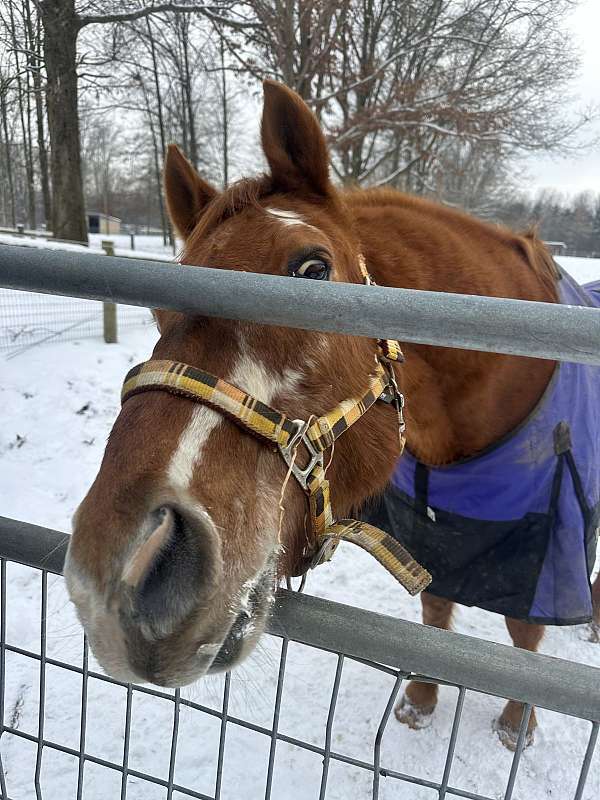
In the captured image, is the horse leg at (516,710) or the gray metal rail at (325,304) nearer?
the gray metal rail at (325,304)

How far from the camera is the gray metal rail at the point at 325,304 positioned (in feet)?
2.48

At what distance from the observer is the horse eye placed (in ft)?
4.22

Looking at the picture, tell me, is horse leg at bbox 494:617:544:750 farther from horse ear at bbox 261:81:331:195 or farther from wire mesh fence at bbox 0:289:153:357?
wire mesh fence at bbox 0:289:153:357

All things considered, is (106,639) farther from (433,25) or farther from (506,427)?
(433,25)

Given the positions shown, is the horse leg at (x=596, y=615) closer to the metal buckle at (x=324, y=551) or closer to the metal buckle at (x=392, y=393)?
the metal buckle at (x=392, y=393)

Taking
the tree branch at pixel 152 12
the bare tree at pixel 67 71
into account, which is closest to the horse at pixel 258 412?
the tree branch at pixel 152 12

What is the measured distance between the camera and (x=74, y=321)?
7.72 meters

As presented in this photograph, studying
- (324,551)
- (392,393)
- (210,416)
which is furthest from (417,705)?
(210,416)

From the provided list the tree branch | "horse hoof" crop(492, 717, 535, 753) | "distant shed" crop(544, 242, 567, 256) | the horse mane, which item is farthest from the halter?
the tree branch

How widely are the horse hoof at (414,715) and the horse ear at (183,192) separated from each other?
2485 mm

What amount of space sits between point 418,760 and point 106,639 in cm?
221

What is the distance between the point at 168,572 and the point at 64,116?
10.7 metres

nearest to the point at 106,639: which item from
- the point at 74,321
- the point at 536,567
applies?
the point at 536,567

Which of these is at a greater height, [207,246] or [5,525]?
[207,246]
